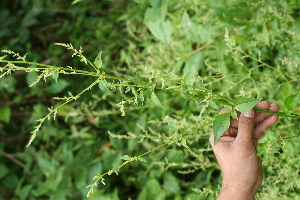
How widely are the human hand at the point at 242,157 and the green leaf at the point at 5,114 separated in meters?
2.29

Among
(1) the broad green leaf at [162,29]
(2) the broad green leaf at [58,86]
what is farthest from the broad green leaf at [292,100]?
(2) the broad green leaf at [58,86]

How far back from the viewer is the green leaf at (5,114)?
107 inches

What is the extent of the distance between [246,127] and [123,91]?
1745 millimetres

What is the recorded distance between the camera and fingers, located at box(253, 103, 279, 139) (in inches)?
40.5

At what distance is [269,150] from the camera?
95 centimetres

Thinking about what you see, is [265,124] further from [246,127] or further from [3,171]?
[3,171]

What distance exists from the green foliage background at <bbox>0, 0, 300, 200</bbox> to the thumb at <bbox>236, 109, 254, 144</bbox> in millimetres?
446

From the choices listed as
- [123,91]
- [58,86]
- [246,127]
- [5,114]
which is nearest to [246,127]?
[246,127]

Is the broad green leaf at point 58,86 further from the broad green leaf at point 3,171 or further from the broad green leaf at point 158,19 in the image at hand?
the broad green leaf at point 158,19

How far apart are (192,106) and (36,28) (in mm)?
2182

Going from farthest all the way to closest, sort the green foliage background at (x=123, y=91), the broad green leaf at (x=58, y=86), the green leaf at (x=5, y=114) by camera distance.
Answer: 1. the green leaf at (x=5, y=114)
2. the broad green leaf at (x=58, y=86)
3. the green foliage background at (x=123, y=91)

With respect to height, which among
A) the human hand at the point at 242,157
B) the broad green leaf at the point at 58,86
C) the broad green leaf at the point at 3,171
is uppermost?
the human hand at the point at 242,157

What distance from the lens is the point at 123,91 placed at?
8.62 feet

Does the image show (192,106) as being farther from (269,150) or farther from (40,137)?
(40,137)
